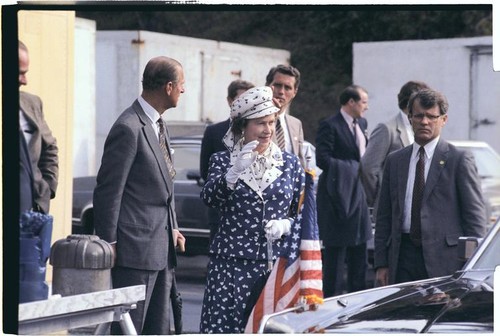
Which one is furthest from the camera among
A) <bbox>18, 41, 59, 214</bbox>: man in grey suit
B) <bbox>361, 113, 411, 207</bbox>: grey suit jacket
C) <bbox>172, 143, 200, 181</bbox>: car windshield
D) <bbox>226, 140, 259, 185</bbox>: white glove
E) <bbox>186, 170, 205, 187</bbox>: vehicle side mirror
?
<bbox>172, 143, 200, 181</bbox>: car windshield

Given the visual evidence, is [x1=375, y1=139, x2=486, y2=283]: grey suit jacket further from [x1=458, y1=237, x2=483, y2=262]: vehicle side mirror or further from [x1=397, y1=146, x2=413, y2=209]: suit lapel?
[x1=458, y1=237, x2=483, y2=262]: vehicle side mirror

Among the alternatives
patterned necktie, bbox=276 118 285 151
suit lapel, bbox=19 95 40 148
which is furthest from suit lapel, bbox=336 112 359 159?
suit lapel, bbox=19 95 40 148

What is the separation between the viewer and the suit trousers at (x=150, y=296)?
650 cm

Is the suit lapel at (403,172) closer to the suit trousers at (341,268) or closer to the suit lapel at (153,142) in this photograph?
the suit lapel at (153,142)

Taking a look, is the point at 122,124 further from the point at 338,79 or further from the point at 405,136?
the point at 338,79

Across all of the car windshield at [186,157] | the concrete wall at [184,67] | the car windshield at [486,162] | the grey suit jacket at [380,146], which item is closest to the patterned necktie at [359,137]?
the grey suit jacket at [380,146]

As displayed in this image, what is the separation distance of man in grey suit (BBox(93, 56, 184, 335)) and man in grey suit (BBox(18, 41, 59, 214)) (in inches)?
11.8

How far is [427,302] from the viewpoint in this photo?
5.11 metres

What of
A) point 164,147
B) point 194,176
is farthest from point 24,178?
point 194,176

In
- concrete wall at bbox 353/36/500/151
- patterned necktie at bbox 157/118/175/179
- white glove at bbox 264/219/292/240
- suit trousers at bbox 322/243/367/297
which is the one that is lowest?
suit trousers at bbox 322/243/367/297

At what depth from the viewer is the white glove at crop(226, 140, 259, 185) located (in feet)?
20.6

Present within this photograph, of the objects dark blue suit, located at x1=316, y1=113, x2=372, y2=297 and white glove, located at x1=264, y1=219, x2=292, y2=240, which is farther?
dark blue suit, located at x1=316, y1=113, x2=372, y2=297

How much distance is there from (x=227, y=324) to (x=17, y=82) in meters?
1.70

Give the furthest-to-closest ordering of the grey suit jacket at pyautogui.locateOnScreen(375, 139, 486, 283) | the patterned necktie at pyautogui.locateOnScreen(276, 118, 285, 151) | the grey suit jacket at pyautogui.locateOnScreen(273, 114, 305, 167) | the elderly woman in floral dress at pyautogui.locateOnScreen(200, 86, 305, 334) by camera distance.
Result: the grey suit jacket at pyautogui.locateOnScreen(273, 114, 305, 167)
the patterned necktie at pyautogui.locateOnScreen(276, 118, 285, 151)
the grey suit jacket at pyautogui.locateOnScreen(375, 139, 486, 283)
the elderly woman in floral dress at pyautogui.locateOnScreen(200, 86, 305, 334)
